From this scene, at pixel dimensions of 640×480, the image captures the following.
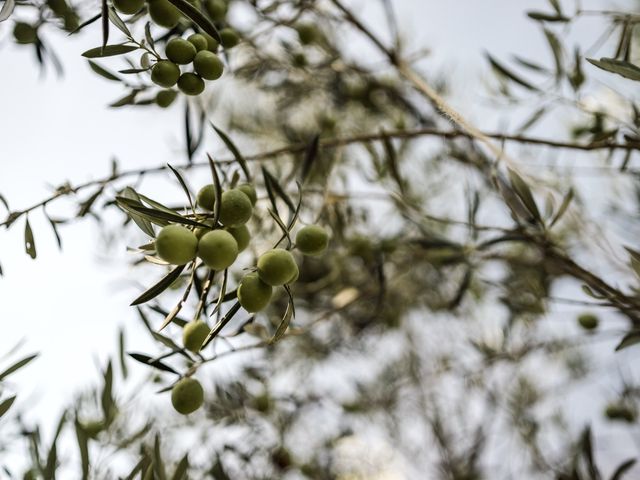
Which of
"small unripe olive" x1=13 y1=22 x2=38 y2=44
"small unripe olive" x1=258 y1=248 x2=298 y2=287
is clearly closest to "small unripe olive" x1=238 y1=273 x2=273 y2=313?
"small unripe olive" x1=258 y1=248 x2=298 y2=287

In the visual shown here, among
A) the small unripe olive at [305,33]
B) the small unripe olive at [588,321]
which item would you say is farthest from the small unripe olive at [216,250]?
the small unripe olive at [588,321]

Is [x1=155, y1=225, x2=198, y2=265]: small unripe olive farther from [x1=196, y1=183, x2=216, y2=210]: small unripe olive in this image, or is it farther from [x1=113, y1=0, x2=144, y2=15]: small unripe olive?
[x1=113, y1=0, x2=144, y2=15]: small unripe olive

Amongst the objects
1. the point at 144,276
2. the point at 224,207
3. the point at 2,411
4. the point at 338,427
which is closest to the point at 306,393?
the point at 338,427

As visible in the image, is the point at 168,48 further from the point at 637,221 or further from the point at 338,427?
the point at 338,427

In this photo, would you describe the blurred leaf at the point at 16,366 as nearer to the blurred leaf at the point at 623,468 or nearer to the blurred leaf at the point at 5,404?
the blurred leaf at the point at 5,404

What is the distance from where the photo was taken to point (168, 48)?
75 centimetres

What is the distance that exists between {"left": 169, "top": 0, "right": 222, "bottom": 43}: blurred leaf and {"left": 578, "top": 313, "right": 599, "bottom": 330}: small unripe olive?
1420 millimetres

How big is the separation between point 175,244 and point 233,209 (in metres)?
0.10

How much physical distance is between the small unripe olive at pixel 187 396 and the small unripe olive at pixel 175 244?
0.84ft

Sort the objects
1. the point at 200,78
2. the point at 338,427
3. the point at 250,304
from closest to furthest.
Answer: the point at 250,304 → the point at 200,78 → the point at 338,427

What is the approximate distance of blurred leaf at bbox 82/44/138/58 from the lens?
0.75 meters

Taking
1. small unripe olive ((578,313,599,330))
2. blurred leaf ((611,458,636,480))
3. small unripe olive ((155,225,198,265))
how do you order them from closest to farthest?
small unripe olive ((155,225,198,265)) → blurred leaf ((611,458,636,480)) → small unripe olive ((578,313,599,330))

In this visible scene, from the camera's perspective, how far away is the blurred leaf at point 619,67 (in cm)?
80

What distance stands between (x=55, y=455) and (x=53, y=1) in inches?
33.7
